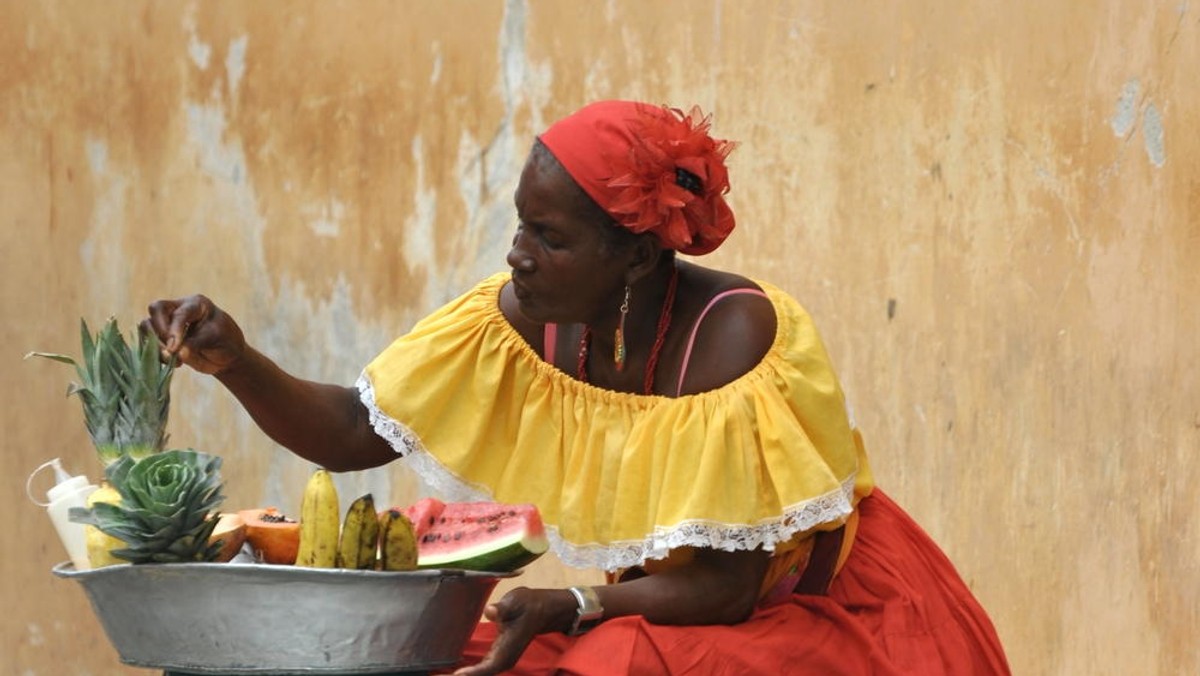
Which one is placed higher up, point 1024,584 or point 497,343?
point 497,343

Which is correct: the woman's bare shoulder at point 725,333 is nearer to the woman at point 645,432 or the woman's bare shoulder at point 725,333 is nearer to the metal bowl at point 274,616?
the woman at point 645,432

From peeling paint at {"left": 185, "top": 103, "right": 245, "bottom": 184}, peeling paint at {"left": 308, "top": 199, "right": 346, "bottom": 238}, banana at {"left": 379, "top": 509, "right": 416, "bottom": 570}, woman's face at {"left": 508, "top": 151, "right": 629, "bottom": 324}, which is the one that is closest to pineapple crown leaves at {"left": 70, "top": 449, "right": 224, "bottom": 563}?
banana at {"left": 379, "top": 509, "right": 416, "bottom": 570}

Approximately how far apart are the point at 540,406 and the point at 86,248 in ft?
11.9

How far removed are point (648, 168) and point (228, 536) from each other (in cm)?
100

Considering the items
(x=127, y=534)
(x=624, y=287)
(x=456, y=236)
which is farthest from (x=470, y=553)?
(x=456, y=236)

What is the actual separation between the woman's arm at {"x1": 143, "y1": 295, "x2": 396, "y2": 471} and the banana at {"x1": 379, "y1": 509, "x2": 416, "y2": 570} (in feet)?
2.41

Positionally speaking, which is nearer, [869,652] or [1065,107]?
[869,652]

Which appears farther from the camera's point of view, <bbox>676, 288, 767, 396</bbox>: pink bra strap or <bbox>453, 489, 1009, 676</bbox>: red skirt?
<bbox>676, 288, 767, 396</bbox>: pink bra strap

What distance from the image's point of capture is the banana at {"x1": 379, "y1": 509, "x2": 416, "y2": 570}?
304 centimetres

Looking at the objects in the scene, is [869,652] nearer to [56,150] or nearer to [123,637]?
[123,637]

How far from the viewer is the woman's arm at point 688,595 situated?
11.1ft

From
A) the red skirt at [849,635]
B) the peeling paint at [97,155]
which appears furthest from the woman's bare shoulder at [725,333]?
the peeling paint at [97,155]

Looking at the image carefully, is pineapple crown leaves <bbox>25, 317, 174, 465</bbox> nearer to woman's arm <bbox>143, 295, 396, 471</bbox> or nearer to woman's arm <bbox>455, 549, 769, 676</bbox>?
woman's arm <bbox>143, 295, 396, 471</bbox>

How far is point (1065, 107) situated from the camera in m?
5.18
